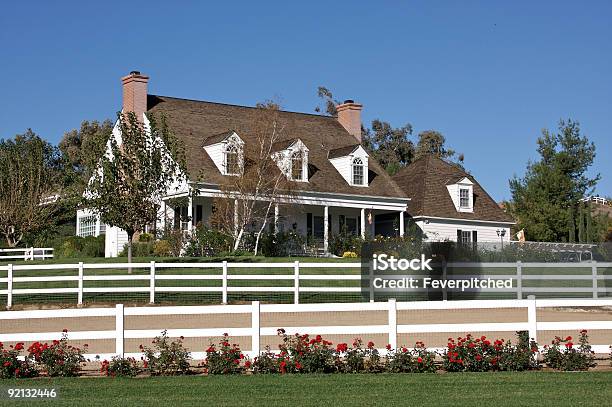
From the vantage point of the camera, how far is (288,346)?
13359 millimetres

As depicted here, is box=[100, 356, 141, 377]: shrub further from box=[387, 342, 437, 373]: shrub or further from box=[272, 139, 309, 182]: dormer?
box=[272, 139, 309, 182]: dormer

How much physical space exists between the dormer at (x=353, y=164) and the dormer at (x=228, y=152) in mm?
6725

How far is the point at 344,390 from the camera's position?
1134cm

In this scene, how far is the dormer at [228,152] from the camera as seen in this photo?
38.0m

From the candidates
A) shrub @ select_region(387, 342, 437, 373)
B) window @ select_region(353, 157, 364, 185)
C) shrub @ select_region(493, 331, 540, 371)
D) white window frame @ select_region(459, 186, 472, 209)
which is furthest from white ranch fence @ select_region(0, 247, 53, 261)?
shrub @ select_region(493, 331, 540, 371)

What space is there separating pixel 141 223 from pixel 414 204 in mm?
19743

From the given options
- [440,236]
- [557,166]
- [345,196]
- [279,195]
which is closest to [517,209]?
[557,166]

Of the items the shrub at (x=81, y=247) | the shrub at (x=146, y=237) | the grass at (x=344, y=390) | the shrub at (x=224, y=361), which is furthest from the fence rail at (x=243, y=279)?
the shrub at (x=81, y=247)

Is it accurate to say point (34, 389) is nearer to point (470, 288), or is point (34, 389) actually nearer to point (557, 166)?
point (470, 288)

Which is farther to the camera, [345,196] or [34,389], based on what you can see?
[345,196]

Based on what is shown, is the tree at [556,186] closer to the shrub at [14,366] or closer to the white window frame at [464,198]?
the white window frame at [464,198]

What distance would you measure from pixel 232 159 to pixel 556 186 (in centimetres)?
2015

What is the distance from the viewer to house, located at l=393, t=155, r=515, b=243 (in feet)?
149

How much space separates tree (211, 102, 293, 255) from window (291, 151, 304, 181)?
39 centimetres
